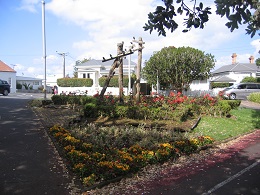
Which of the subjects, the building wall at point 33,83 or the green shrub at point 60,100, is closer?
the green shrub at point 60,100

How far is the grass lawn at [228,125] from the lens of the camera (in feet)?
33.6

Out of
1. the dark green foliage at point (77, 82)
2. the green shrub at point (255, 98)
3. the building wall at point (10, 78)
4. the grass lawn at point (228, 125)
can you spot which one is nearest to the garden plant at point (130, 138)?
the grass lawn at point (228, 125)

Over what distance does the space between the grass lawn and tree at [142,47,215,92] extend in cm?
1273

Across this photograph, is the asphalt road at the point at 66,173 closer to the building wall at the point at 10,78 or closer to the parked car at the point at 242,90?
the parked car at the point at 242,90

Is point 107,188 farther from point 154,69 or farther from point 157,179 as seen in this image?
point 154,69

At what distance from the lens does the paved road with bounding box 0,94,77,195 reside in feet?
15.2

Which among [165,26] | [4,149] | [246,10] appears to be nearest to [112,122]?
[4,149]

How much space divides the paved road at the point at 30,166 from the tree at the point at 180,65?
20063 millimetres

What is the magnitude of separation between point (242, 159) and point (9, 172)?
5677 mm

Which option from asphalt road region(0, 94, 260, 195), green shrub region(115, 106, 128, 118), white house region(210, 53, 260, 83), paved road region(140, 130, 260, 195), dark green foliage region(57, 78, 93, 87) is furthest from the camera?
white house region(210, 53, 260, 83)

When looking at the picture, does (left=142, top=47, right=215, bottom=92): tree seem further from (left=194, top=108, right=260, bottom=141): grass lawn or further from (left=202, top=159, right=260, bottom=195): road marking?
(left=202, top=159, right=260, bottom=195): road marking

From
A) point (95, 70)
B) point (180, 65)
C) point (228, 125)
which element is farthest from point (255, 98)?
point (95, 70)

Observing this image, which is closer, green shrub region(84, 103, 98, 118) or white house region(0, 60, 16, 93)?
green shrub region(84, 103, 98, 118)

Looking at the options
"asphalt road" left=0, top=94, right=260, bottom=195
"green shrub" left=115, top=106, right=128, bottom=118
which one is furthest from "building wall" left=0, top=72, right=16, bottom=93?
"asphalt road" left=0, top=94, right=260, bottom=195
